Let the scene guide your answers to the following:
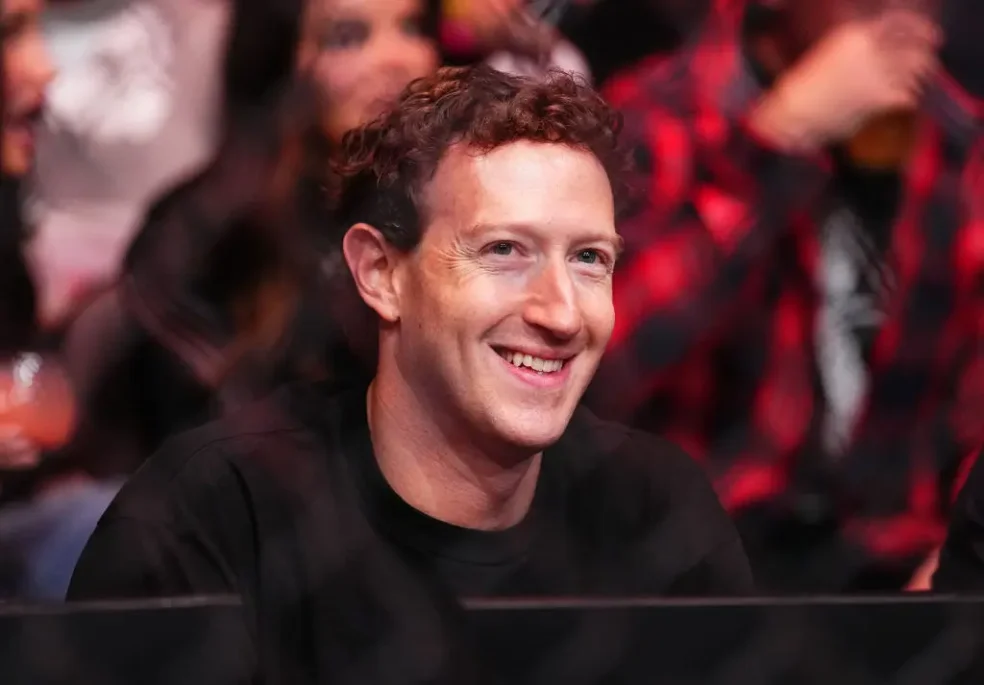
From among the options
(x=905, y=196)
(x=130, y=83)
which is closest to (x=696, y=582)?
(x=905, y=196)

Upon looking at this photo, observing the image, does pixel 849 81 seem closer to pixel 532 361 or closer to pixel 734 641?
pixel 532 361

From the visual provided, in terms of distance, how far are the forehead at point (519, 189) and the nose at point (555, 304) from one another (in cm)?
3

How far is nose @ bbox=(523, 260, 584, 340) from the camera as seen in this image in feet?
2.61

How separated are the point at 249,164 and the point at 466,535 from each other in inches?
14.6

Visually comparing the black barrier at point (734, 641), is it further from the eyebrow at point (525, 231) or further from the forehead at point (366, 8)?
the forehead at point (366, 8)

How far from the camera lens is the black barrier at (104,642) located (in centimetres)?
62

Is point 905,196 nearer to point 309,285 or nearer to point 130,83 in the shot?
point 309,285

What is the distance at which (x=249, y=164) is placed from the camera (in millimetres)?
1015

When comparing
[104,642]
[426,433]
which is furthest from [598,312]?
[104,642]

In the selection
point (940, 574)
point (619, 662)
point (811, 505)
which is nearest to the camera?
point (619, 662)

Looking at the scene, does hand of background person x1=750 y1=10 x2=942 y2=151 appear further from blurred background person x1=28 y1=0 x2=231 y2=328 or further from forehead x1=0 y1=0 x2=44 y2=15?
forehead x1=0 y1=0 x2=44 y2=15

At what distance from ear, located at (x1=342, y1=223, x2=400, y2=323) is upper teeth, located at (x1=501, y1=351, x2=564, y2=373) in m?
0.09

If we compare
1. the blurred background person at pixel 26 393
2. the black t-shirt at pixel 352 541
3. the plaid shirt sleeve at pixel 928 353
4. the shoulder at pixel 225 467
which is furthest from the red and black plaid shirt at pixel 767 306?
the blurred background person at pixel 26 393

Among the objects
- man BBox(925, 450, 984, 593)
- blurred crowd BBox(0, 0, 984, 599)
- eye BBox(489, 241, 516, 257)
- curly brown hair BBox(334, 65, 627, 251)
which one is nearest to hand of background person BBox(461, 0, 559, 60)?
blurred crowd BBox(0, 0, 984, 599)
